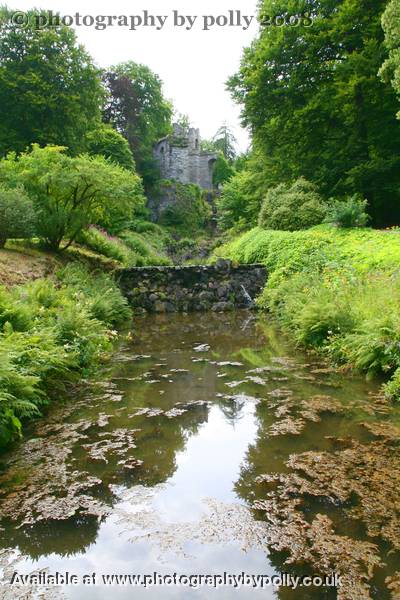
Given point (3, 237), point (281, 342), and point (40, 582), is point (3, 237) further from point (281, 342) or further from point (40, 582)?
point (40, 582)

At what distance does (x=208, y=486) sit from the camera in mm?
3893

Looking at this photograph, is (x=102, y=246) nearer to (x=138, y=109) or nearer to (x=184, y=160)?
(x=184, y=160)

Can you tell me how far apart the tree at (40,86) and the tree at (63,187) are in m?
13.0

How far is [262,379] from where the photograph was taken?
6996 millimetres

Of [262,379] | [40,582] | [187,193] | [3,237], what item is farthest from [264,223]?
[187,193]

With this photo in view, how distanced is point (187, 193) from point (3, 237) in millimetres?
27260

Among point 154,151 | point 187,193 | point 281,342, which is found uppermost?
point 154,151

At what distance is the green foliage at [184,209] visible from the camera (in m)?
37.1

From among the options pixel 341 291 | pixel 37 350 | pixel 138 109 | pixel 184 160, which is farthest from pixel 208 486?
pixel 138 109

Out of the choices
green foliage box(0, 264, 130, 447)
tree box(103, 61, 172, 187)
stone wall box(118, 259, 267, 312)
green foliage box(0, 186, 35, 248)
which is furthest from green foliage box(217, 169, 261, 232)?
green foliage box(0, 264, 130, 447)

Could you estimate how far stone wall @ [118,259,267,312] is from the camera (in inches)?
645

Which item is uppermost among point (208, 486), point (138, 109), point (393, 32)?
point (138, 109)

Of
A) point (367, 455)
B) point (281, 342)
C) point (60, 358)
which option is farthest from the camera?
point (281, 342)

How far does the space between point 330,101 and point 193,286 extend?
10.1 m
